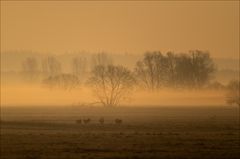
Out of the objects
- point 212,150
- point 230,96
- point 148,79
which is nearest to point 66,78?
point 148,79

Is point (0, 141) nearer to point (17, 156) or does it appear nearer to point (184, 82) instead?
point (17, 156)

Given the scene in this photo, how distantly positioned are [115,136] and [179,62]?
111 m

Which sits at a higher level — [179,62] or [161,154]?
[179,62]

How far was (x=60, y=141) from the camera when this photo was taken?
48.6 meters

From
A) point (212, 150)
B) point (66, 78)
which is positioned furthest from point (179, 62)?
point (212, 150)

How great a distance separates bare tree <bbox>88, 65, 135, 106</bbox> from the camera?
134375mm

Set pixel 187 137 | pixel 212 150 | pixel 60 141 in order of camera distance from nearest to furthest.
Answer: pixel 212 150
pixel 60 141
pixel 187 137

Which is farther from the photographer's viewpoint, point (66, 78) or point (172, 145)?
point (66, 78)

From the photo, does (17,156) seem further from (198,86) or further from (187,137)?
(198,86)

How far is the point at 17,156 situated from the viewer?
3944 centimetres

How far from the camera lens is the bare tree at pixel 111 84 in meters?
134

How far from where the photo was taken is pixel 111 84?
136 meters

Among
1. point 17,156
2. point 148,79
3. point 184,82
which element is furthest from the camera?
point 184,82

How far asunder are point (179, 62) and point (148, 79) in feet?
57.6
